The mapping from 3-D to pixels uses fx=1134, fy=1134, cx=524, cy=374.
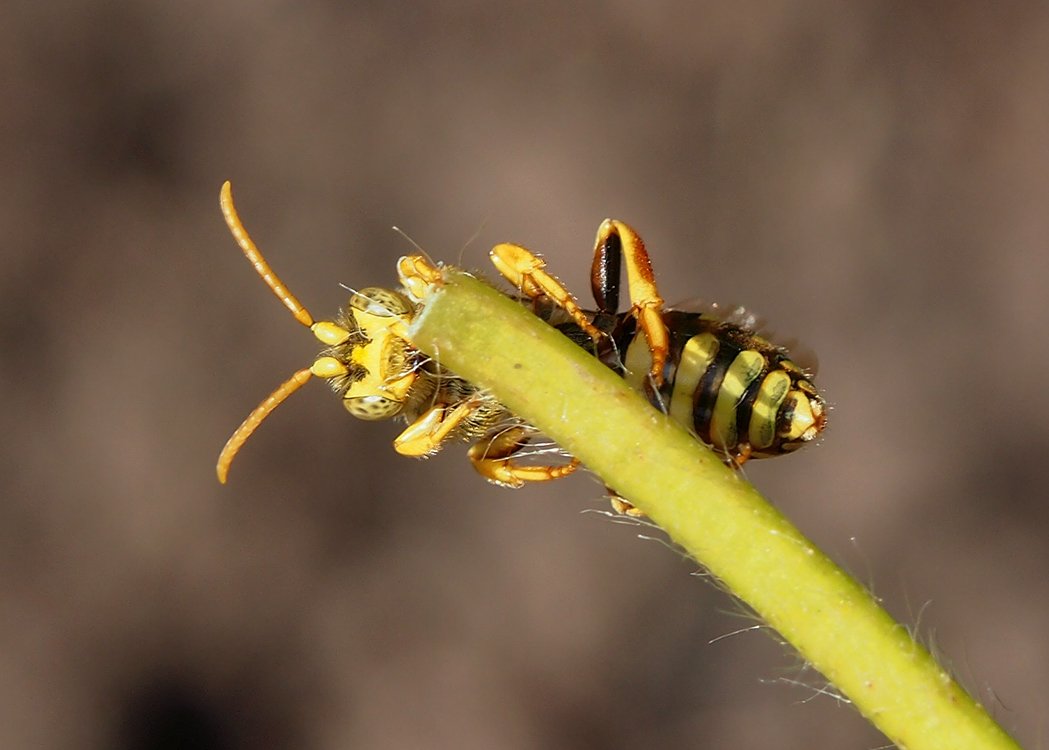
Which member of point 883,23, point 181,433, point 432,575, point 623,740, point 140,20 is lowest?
point 623,740

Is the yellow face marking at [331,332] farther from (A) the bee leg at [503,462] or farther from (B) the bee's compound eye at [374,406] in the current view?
(A) the bee leg at [503,462]

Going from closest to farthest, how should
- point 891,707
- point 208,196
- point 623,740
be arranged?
1. point 891,707
2. point 623,740
3. point 208,196

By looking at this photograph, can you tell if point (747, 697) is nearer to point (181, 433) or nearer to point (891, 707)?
point (181, 433)

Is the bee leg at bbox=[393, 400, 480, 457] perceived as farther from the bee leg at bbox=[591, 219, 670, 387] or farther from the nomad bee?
the bee leg at bbox=[591, 219, 670, 387]

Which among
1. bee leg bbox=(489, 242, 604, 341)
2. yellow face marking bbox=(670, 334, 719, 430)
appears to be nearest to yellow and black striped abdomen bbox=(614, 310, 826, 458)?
yellow face marking bbox=(670, 334, 719, 430)

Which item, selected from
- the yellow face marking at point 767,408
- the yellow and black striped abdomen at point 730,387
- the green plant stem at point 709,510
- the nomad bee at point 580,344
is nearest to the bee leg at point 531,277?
the nomad bee at point 580,344

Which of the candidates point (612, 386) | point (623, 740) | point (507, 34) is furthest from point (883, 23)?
point (612, 386)

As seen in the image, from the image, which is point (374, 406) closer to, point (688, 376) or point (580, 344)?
point (580, 344)
